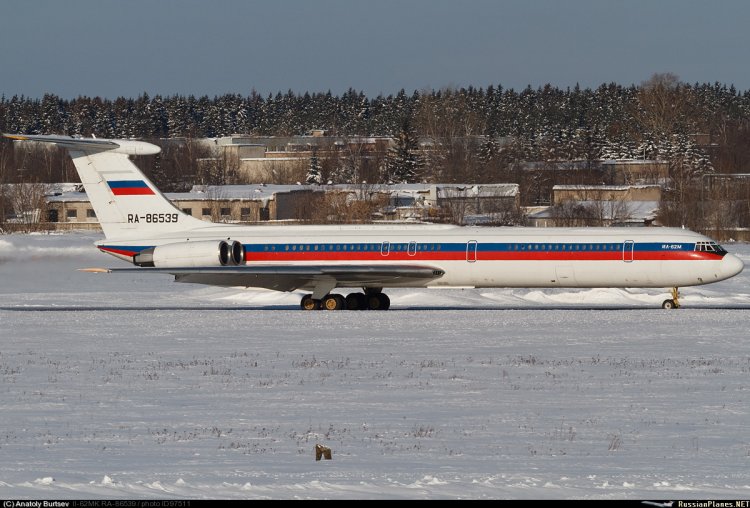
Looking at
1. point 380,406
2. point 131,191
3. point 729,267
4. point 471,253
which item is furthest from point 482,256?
point 380,406

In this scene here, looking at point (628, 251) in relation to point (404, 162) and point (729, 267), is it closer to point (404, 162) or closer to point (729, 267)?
point (729, 267)

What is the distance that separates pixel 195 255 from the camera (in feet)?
114

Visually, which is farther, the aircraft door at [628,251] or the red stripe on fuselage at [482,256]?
the aircraft door at [628,251]

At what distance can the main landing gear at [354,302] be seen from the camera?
34.9 metres

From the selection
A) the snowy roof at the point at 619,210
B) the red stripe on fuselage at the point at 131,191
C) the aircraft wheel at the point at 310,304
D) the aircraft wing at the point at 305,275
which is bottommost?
the aircraft wheel at the point at 310,304

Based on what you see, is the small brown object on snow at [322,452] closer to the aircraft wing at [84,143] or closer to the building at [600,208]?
the aircraft wing at [84,143]

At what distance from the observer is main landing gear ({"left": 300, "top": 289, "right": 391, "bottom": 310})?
115ft

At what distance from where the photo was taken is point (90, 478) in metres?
11.3

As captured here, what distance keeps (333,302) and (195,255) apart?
14.4 ft

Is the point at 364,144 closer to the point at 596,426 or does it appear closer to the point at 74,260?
the point at 74,260

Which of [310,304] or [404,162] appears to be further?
[404,162]

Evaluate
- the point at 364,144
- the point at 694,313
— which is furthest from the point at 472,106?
the point at 694,313

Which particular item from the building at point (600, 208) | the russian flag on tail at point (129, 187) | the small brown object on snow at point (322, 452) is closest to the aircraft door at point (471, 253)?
the russian flag on tail at point (129, 187)

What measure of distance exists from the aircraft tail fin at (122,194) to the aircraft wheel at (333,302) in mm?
5335
